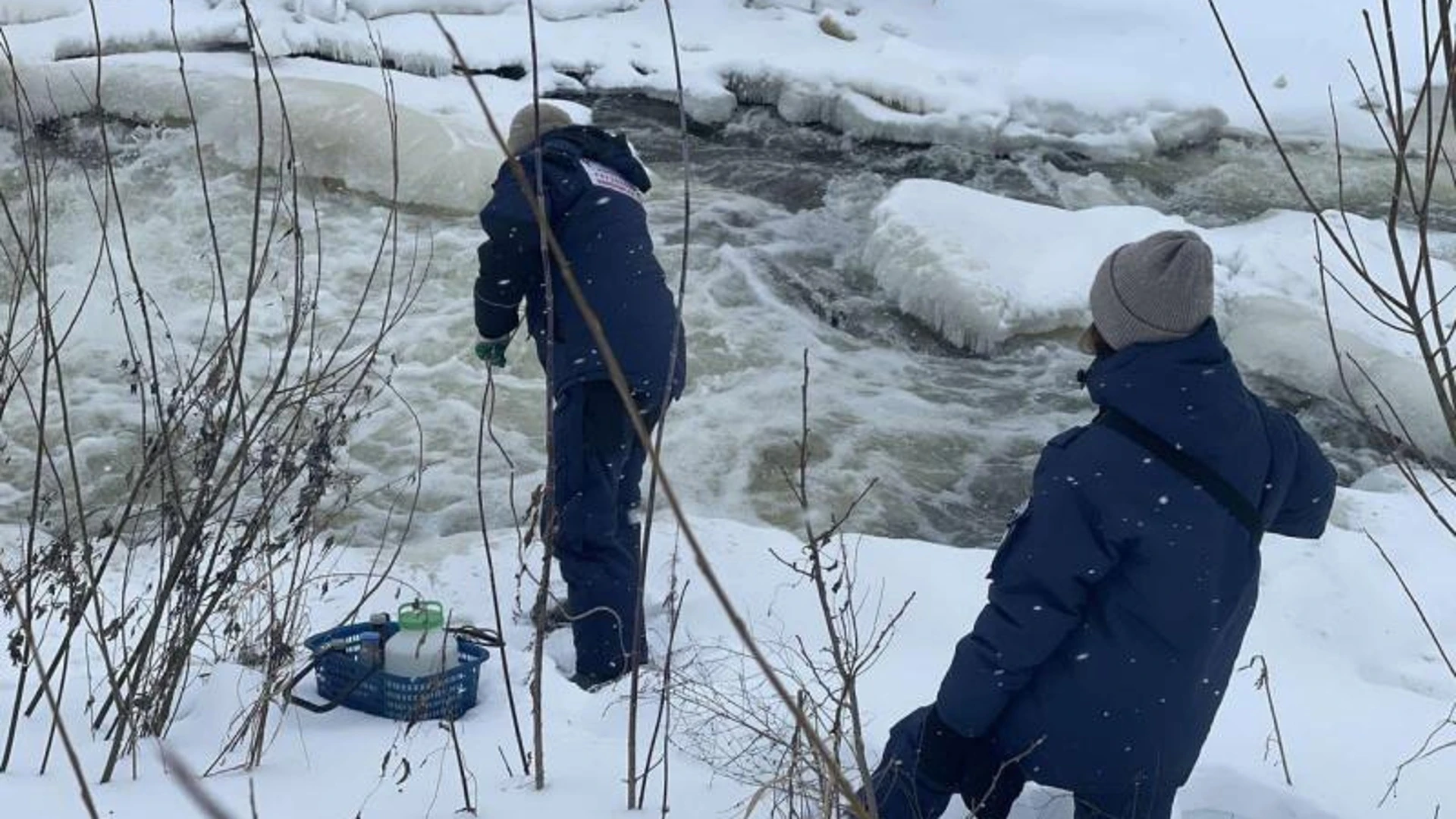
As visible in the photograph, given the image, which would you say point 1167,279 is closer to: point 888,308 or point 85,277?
point 888,308

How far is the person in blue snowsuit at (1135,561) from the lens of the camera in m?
2.75

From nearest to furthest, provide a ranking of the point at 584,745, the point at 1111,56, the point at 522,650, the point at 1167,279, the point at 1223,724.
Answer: the point at 1167,279, the point at 584,745, the point at 1223,724, the point at 522,650, the point at 1111,56

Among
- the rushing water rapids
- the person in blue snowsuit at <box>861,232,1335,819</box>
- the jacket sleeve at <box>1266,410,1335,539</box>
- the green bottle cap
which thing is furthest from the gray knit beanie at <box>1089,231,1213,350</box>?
the rushing water rapids

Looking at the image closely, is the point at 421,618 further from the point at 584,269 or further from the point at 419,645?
the point at 584,269

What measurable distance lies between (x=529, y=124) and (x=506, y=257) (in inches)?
14.6

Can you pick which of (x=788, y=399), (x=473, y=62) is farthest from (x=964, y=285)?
(x=473, y=62)

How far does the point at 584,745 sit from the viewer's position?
3479 mm

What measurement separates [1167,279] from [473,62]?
32.9ft

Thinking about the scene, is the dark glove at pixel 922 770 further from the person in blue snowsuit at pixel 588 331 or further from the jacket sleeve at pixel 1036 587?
the person in blue snowsuit at pixel 588 331

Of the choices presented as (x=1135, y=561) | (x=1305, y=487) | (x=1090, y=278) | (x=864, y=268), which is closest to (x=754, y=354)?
(x=864, y=268)

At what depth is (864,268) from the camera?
29.3 ft

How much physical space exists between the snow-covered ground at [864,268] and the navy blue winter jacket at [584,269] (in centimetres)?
80

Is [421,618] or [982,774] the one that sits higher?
[982,774]

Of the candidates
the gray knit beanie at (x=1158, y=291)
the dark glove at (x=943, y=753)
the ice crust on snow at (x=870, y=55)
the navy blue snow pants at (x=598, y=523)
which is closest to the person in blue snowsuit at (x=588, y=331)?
the navy blue snow pants at (x=598, y=523)
